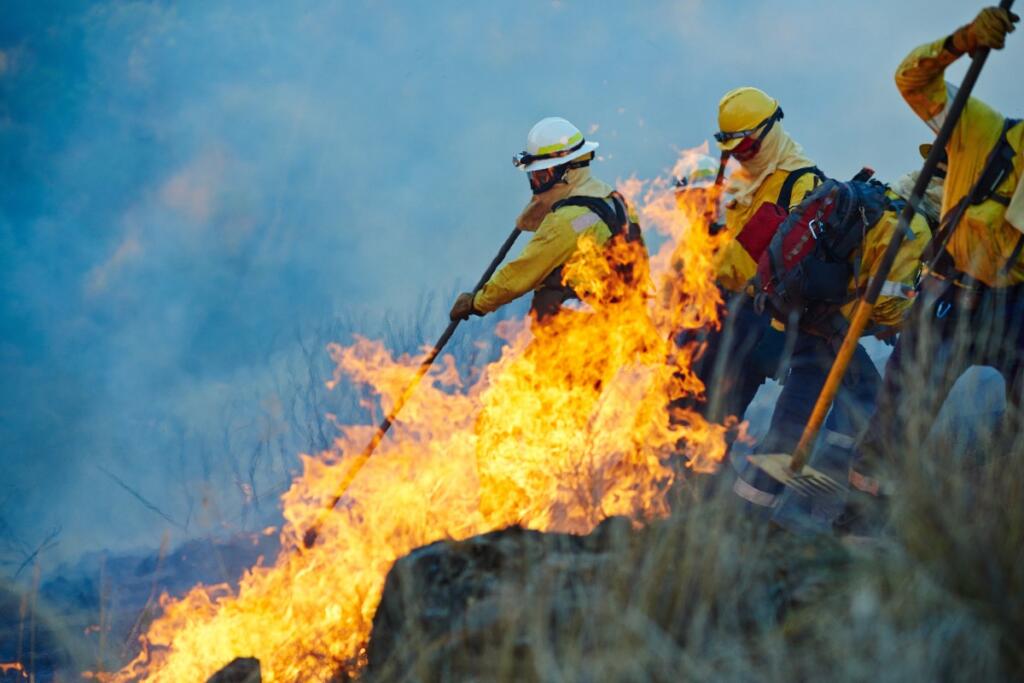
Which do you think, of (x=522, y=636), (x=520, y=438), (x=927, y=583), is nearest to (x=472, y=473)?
(x=520, y=438)

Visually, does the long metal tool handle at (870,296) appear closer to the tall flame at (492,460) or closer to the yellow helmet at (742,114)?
the tall flame at (492,460)

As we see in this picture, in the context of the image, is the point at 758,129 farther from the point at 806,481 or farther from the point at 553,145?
the point at 806,481

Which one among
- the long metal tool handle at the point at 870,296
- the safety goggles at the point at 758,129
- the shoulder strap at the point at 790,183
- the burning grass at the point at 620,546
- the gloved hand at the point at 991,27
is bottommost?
the burning grass at the point at 620,546

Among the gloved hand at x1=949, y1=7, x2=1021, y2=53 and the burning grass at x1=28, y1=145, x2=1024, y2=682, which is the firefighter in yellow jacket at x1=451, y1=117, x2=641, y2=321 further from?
the gloved hand at x1=949, y1=7, x2=1021, y2=53

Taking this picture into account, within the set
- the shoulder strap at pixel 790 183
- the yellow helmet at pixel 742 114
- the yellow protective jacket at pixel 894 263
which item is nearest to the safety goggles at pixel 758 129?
the yellow helmet at pixel 742 114

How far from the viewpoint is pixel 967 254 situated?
4.27m

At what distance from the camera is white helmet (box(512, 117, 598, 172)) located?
5676 millimetres

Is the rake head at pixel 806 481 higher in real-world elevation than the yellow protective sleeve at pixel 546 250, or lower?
lower

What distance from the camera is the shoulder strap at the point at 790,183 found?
5.38 metres

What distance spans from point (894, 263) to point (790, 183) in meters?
0.88

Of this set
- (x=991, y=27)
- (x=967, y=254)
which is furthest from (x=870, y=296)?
(x=991, y=27)

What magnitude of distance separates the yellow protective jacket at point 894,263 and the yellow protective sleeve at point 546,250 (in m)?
1.32

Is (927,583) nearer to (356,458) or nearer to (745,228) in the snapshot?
(745,228)

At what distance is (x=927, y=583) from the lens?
8.36 ft
